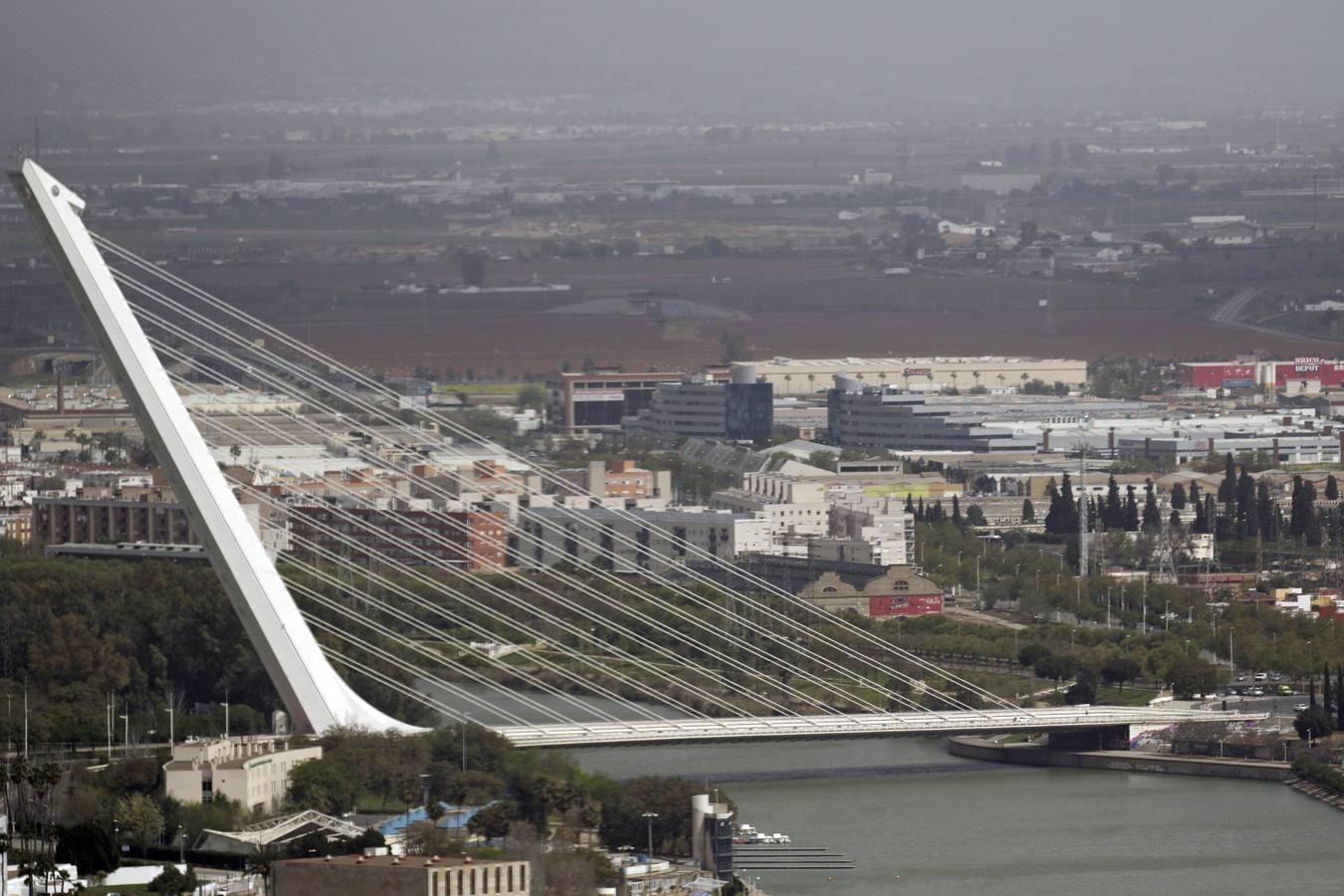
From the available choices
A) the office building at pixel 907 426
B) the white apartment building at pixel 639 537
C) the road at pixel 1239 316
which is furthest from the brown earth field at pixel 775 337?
the white apartment building at pixel 639 537

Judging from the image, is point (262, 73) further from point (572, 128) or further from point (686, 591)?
point (686, 591)

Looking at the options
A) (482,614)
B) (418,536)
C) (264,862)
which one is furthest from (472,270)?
(264,862)

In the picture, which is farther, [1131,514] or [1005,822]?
[1131,514]

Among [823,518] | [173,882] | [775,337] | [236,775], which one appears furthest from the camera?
[775,337]

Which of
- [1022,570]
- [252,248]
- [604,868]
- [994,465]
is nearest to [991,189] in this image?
[252,248]

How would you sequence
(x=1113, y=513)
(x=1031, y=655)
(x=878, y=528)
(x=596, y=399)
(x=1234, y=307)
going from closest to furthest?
(x=1031, y=655) < (x=878, y=528) < (x=1113, y=513) < (x=596, y=399) < (x=1234, y=307)

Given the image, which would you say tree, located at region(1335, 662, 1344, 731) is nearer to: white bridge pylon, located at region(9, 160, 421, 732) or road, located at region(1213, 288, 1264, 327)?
white bridge pylon, located at region(9, 160, 421, 732)

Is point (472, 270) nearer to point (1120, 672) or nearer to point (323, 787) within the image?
point (1120, 672)
